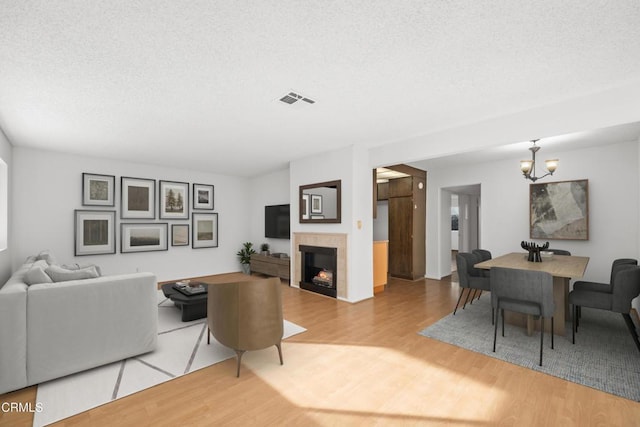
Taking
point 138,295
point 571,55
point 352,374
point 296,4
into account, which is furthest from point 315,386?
point 571,55

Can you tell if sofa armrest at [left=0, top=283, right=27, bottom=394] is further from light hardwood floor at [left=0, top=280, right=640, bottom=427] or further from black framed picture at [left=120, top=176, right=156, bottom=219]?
black framed picture at [left=120, top=176, right=156, bottom=219]

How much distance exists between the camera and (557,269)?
10.8 ft

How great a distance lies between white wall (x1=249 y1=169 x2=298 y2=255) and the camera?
23.0ft

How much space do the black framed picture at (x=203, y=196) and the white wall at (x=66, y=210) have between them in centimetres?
15

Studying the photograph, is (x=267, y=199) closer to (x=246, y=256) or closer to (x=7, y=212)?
(x=246, y=256)

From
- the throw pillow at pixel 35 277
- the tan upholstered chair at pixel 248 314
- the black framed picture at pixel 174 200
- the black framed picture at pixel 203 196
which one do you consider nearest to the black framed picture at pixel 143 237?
the black framed picture at pixel 174 200

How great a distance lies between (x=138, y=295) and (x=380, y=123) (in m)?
3.33

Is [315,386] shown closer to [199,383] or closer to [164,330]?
[199,383]

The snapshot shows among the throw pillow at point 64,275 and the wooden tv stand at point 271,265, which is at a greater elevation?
the throw pillow at point 64,275

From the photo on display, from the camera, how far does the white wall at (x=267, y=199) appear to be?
7.02 m

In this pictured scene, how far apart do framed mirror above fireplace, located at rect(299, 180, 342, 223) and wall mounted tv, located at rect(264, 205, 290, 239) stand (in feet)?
3.91

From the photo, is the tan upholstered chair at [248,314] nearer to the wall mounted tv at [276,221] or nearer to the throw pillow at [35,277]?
the throw pillow at [35,277]

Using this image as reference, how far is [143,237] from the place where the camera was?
607cm
